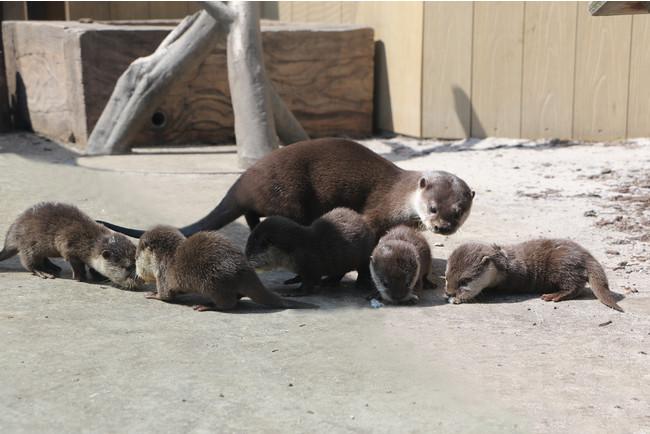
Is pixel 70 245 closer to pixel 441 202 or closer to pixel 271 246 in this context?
pixel 271 246

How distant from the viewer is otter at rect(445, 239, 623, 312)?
3.84 m

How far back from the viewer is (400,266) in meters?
3.80

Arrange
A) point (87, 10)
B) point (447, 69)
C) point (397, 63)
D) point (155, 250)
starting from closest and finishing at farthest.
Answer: point (155, 250)
point (447, 69)
point (397, 63)
point (87, 10)

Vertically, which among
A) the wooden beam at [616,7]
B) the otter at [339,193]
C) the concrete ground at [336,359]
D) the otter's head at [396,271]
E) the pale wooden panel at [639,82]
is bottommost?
the concrete ground at [336,359]

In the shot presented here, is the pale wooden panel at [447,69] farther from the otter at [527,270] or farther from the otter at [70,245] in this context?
the otter at [70,245]

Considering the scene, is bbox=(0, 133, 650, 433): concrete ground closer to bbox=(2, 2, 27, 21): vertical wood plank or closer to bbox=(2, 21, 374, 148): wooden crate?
bbox=(2, 21, 374, 148): wooden crate

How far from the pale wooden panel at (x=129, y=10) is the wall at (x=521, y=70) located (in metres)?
4.00

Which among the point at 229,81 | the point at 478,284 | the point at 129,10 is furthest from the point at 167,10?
the point at 478,284

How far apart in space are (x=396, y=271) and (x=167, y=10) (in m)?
8.40

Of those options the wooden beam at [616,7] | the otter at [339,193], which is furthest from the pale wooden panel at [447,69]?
the wooden beam at [616,7]

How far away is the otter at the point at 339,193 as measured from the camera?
4285 mm

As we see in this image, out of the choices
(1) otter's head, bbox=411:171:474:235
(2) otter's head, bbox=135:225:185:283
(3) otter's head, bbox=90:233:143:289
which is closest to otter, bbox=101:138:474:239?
(1) otter's head, bbox=411:171:474:235

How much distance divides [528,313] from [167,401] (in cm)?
178

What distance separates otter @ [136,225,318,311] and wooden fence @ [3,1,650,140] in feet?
16.1
